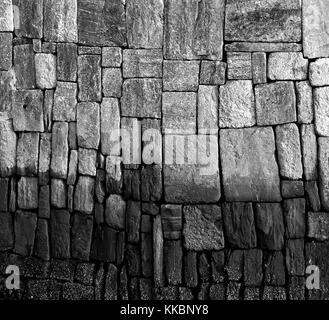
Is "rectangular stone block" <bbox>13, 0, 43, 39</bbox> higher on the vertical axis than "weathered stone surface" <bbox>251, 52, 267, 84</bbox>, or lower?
higher

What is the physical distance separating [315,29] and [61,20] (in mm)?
2174

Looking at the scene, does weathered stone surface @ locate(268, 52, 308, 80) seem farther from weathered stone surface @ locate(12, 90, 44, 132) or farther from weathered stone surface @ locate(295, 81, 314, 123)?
weathered stone surface @ locate(12, 90, 44, 132)

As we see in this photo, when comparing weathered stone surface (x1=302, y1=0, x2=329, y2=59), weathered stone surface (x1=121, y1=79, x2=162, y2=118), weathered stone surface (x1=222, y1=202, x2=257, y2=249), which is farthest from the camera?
weathered stone surface (x1=121, y1=79, x2=162, y2=118)

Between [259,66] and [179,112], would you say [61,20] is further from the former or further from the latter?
[259,66]

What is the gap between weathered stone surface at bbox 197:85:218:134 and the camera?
13.6ft

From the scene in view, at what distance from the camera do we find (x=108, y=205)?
4.24 m

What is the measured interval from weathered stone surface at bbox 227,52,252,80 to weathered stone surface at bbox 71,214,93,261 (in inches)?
70.2

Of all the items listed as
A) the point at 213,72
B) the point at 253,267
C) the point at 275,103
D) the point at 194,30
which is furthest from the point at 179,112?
the point at 253,267

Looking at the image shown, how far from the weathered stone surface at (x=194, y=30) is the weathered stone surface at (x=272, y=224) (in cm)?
134

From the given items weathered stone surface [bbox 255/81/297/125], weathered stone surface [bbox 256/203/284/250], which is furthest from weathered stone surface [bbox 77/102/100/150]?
weathered stone surface [bbox 256/203/284/250]

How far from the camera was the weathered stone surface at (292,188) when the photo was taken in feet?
13.2

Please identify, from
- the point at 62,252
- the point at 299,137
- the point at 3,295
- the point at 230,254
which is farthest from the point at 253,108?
the point at 3,295

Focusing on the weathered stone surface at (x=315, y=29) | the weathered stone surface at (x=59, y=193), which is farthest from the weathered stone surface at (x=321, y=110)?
the weathered stone surface at (x=59, y=193)

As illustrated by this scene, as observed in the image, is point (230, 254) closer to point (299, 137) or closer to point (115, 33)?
point (299, 137)
